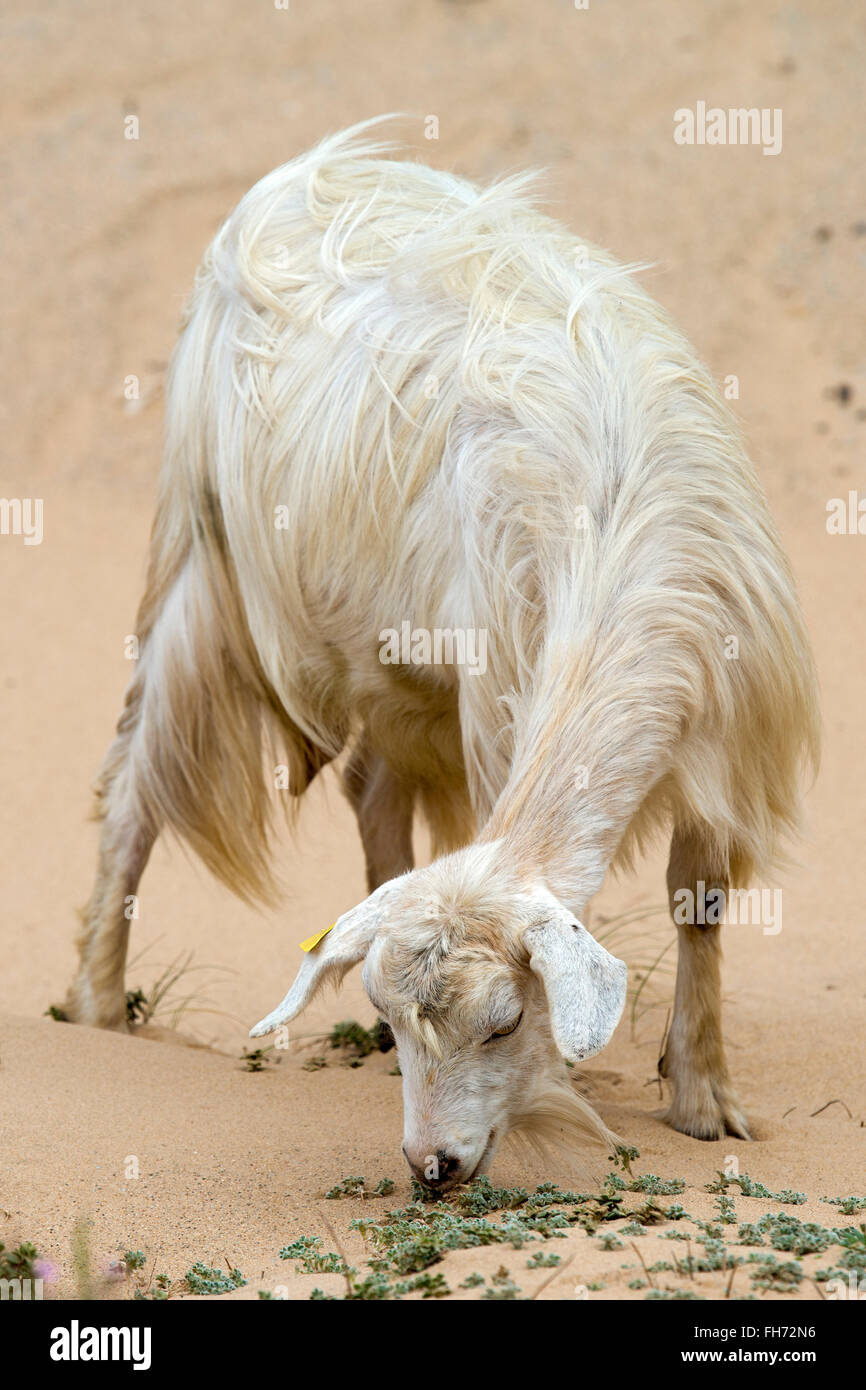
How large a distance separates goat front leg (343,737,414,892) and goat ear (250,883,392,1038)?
2.30 meters

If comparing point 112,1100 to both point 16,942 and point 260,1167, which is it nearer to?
point 260,1167

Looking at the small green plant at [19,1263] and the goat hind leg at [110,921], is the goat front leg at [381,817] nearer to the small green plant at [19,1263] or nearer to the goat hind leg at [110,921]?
the goat hind leg at [110,921]

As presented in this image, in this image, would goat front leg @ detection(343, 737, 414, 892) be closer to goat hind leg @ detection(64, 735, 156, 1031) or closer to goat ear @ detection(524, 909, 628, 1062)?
goat hind leg @ detection(64, 735, 156, 1031)

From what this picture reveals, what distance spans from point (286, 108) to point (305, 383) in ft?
34.1

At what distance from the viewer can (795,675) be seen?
14.6ft

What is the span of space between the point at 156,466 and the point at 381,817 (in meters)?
7.05

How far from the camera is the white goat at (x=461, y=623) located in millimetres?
3740

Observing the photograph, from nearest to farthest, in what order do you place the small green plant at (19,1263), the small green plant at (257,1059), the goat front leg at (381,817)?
the small green plant at (19,1263)
the small green plant at (257,1059)
the goat front leg at (381,817)

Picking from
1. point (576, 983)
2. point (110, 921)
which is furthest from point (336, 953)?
point (110, 921)

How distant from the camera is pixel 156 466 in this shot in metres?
12.7

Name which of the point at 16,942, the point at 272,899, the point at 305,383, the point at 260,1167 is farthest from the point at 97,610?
the point at 260,1167

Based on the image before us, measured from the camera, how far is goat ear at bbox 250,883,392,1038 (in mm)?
3762

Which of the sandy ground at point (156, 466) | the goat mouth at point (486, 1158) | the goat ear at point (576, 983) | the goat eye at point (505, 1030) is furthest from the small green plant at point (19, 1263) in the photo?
the goat ear at point (576, 983)

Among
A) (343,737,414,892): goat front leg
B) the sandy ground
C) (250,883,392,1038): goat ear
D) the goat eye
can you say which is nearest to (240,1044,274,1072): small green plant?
the sandy ground
